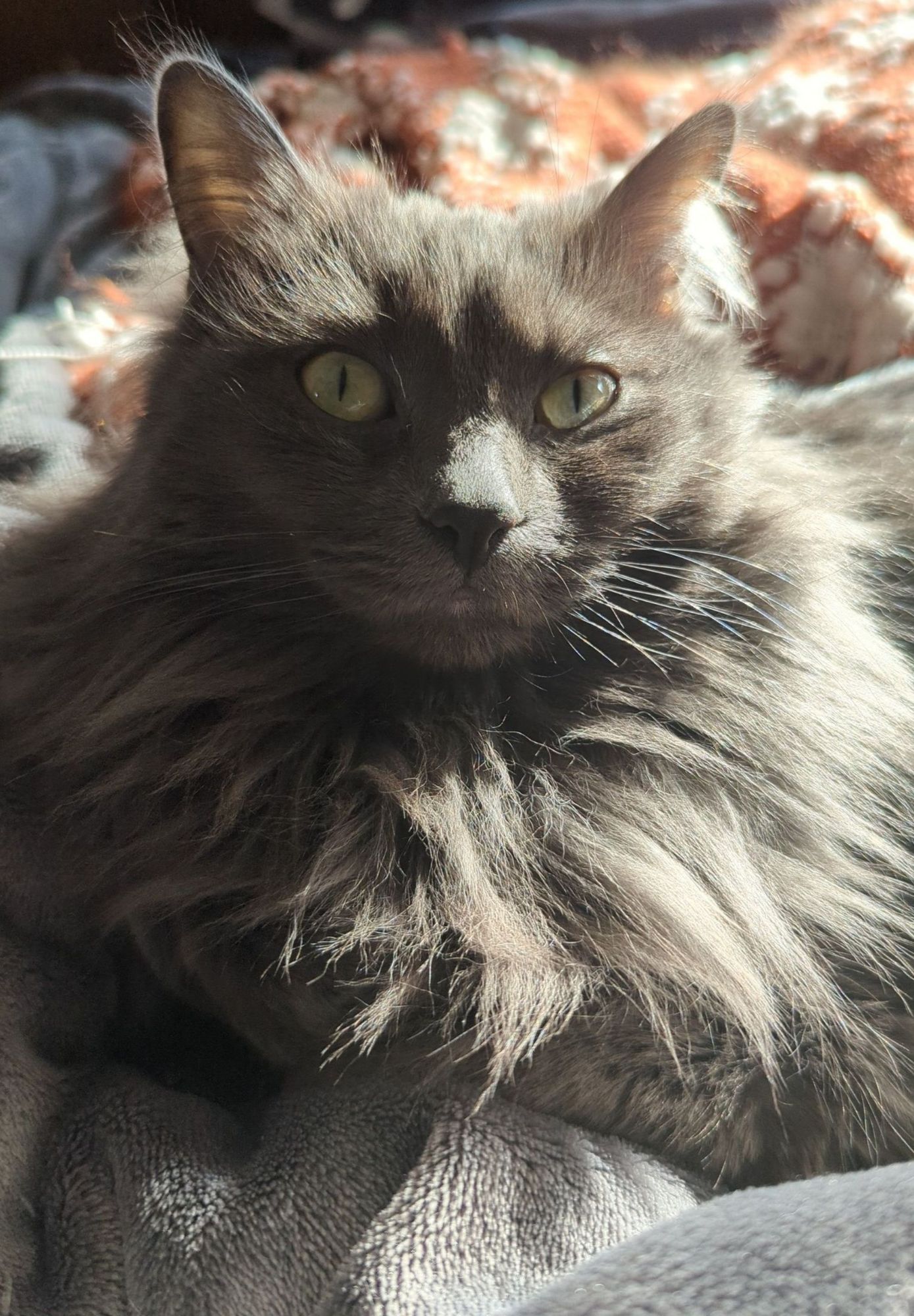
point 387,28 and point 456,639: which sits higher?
point 387,28

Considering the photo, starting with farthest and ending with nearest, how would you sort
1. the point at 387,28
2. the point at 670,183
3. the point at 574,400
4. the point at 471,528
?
1. the point at 387,28
2. the point at 670,183
3. the point at 574,400
4. the point at 471,528

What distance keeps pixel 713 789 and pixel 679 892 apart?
0.37 ft

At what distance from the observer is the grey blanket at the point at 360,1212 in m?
0.72

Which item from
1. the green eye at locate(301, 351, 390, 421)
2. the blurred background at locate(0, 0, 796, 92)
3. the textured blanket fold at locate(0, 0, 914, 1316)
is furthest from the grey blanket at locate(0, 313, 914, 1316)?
the blurred background at locate(0, 0, 796, 92)

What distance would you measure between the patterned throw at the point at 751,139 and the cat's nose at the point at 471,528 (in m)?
0.58

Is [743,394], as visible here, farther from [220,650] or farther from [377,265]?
[220,650]

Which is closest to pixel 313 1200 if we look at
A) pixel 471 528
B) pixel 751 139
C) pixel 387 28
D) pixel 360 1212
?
pixel 360 1212

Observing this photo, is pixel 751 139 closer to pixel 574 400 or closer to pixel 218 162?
pixel 574 400

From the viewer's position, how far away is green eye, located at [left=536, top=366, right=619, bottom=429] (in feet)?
3.18

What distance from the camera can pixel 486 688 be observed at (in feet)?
3.35

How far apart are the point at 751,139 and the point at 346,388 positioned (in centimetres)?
59

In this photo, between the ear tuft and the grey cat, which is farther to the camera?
the ear tuft

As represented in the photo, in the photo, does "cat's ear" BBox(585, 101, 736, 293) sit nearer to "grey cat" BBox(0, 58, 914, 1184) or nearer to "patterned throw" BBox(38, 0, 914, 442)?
"grey cat" BBox(0, 58, 914, 1184)

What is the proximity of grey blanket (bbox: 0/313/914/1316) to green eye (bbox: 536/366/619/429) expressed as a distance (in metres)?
0.62
